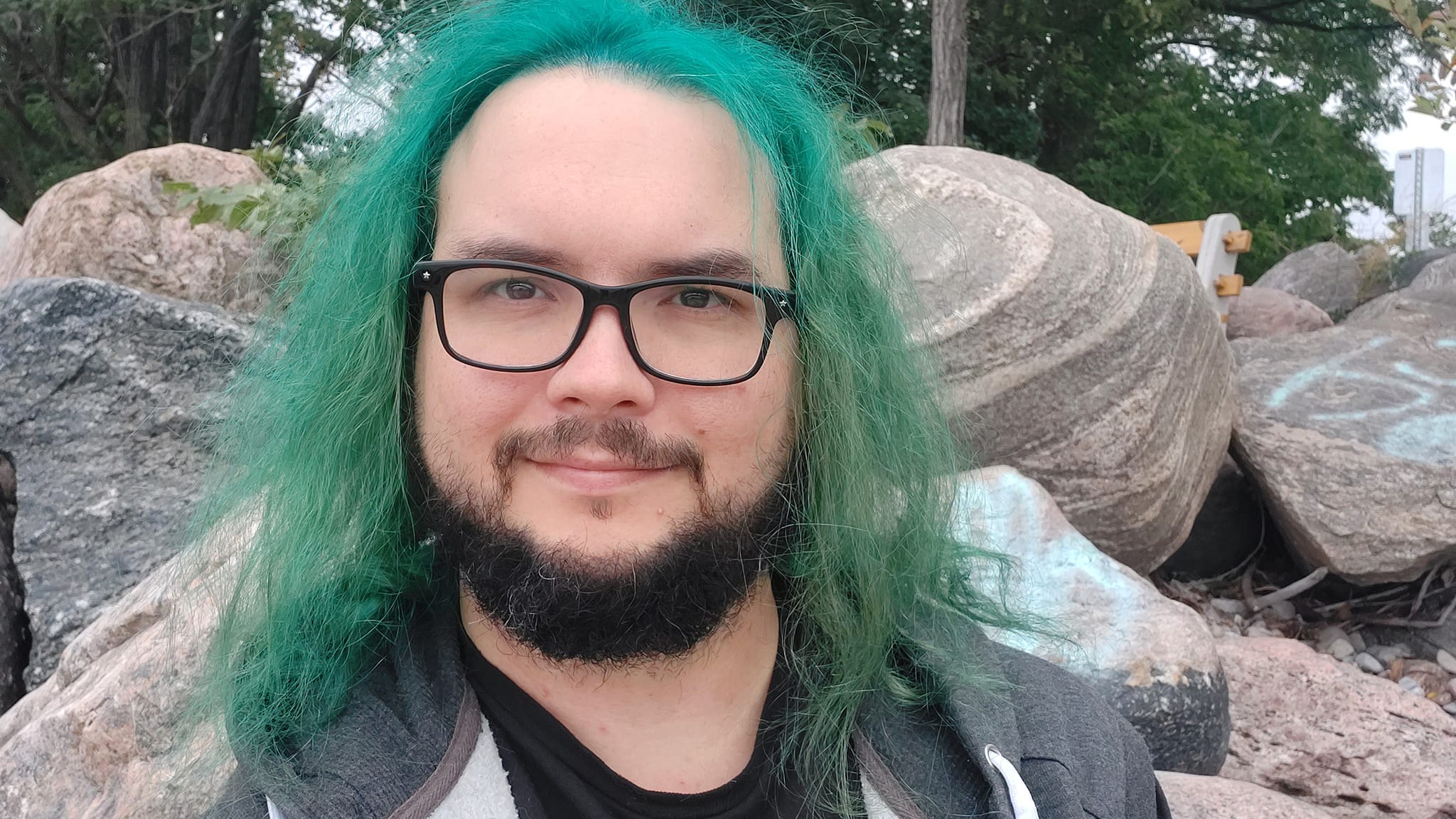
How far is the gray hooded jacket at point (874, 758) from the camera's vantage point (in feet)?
4.16

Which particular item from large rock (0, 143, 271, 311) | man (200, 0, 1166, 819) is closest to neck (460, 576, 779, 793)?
man (200, 0, 1166, 819)

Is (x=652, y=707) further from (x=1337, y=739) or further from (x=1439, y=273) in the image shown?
(x=1439, y=273)

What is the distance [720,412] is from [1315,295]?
9.34 m

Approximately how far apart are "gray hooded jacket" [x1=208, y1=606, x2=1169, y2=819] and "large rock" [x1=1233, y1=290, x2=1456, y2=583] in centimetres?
267

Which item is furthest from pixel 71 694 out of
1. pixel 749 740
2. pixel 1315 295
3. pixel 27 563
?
pixel 1315 295

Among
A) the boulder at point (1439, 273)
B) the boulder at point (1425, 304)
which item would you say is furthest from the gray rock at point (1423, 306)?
the boulder at point (1439, 273)

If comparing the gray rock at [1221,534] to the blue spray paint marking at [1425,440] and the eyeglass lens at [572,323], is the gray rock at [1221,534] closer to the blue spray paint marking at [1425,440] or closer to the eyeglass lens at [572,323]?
the blue spray paint marking at [1425,440]

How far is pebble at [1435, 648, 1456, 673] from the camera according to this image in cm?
382

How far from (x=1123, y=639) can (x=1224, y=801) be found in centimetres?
48

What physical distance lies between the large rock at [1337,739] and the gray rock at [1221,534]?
1.21 meters

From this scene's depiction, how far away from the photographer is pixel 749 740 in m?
1.46

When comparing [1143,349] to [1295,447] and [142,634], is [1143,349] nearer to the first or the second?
[1295,447]

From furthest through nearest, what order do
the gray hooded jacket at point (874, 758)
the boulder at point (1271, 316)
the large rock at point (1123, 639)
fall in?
the boulder at point (1271, 316) → the large rock at point (1123, 639) → the gray hooded jacket at point (874, 758)

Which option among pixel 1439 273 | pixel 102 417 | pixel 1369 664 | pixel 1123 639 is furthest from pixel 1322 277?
pixel 102 417
